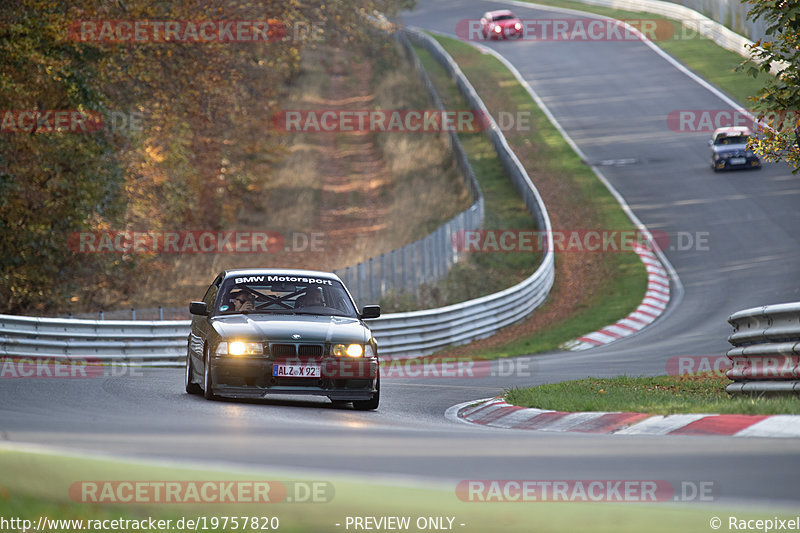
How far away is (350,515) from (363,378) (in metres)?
7.40

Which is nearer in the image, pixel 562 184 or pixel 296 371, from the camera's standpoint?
pixel 296 371

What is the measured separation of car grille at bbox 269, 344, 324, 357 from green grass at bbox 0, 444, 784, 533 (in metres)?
6.41

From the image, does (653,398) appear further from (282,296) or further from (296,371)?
(282,296)

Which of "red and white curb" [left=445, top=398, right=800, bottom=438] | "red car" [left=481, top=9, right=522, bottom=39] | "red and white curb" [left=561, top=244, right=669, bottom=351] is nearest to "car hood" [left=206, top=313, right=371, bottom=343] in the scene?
"red and white curb" [left=445, top=398, right=800, bottom=438]

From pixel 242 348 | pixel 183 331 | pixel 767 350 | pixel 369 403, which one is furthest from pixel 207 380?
pixel 183 331

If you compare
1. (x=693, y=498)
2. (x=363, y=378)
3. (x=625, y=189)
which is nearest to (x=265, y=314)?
(x=363, y=378)

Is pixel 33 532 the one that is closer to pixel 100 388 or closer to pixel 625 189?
pixel 100 388

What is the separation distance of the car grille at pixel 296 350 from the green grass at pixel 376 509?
21.0 ft

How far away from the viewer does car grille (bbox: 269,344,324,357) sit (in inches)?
453

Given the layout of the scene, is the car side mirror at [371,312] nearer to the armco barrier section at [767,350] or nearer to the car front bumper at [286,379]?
the car front bumper at [286,379]

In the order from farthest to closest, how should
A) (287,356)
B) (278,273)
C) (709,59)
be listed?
(709,59) → (278,273) → (287,356)

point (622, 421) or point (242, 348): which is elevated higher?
point (242, 348)

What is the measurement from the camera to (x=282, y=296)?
1312 cm

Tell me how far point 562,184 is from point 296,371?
29309 mm
